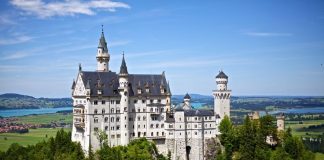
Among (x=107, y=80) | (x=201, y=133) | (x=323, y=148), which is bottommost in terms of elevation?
(x=323, y=148)

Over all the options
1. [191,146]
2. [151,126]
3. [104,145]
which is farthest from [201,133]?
[104,145]

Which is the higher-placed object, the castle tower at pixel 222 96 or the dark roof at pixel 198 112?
the castle tower at pixel 222 96

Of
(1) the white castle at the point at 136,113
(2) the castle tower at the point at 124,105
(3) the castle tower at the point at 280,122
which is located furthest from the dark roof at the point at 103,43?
(3) the castle tower at the point at 280,122

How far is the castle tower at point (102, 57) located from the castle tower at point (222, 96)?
94.4 ft

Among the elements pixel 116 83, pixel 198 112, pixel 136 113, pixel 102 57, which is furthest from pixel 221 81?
pixel 102 57

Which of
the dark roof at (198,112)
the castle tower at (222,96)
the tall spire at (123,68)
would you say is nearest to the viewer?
the tall spire at (123,68)

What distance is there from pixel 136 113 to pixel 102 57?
1735 cm

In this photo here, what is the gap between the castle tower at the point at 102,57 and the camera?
347 ft

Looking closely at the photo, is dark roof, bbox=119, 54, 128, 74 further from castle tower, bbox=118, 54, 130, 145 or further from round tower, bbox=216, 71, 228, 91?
round tower, bbox=216, 71, 228, 91

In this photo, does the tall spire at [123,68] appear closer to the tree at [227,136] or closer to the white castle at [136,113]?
the white castle at [136,113]

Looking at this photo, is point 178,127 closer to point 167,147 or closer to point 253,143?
point 167,147

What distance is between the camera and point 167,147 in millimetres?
100125

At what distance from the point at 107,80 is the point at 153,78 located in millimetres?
13040

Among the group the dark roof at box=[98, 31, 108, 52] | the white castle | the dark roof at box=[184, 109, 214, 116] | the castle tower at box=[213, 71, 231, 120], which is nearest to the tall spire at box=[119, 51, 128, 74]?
the white castle
